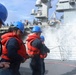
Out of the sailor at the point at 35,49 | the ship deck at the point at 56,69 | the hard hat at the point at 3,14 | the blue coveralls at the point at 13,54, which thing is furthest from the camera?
the ship deck at the point at 56,69

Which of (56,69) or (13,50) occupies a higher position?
(13,50)

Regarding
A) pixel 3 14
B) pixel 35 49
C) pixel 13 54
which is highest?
pixel 3 14

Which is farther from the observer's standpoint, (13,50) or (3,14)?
(13,50)

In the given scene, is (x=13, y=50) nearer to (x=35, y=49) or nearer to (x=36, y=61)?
(x=35, y=49)

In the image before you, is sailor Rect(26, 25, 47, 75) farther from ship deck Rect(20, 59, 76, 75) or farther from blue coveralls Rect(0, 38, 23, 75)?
ship deck Rect(20, 59, 76, 75)

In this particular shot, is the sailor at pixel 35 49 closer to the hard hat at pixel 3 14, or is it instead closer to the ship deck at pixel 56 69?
the ship deck at pixel 56 69

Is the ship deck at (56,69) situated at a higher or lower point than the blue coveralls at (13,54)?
lower

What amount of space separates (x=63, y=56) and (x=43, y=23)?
2220 centimetres

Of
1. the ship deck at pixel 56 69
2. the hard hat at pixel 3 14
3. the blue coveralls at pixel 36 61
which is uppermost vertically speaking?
the hard hat at pixel 3 14

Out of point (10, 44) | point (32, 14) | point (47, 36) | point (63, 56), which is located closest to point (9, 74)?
point (10, 44)

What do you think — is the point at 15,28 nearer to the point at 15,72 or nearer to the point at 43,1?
the point at 15,72

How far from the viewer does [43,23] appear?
1620 inches

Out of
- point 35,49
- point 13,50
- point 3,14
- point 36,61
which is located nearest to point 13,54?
point 13,50

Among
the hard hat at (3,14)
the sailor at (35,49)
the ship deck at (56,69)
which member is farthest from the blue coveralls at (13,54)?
the ship deck at (56,69)
